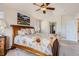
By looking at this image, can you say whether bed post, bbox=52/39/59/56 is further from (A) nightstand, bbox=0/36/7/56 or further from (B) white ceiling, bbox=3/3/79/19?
(A) nightstand, bbox=0/36/7/56

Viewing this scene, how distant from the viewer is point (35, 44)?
5.42ft

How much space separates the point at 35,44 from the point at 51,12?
478 millimetres

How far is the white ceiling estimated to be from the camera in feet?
5.14

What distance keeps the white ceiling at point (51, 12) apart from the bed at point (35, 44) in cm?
22

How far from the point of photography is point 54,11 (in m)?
1.60

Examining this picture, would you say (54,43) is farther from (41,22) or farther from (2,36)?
(2,36)

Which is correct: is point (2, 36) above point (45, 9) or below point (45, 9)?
below

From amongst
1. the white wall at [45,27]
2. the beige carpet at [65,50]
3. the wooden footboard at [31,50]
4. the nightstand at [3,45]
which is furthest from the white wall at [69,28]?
the nightstand at [3,45]

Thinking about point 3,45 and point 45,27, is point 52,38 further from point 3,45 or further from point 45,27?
point 3,45

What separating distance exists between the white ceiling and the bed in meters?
0.22

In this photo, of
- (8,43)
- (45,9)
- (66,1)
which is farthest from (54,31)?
(8,43)

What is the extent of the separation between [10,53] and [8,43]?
136mm

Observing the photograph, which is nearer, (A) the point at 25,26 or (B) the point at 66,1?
(B) the point at 66,1

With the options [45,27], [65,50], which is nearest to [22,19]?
[45,27]
